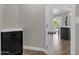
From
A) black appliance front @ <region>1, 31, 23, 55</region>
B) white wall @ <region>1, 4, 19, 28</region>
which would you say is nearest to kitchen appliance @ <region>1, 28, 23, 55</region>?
black appliance front @ <region>1, 31, 23, 55</region>

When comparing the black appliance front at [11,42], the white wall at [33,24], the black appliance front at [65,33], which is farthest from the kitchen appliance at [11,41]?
the black appliance front at [65,33]

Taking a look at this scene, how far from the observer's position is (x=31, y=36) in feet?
16.5

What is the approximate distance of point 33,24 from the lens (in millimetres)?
4949

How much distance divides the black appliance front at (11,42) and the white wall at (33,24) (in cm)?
71

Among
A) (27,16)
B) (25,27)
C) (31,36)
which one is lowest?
(31,36)

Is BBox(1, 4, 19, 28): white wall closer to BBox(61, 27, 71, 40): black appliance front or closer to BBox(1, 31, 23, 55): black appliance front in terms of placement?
BBox(1, 31, 23, 55): black appliance front

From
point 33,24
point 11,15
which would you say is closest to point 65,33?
point 33,24

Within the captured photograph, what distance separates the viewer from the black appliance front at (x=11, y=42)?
156 inches

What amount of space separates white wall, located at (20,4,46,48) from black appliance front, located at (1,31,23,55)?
71 centimetres

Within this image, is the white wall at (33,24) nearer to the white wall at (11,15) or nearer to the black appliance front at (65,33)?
the white wall at (11,15)

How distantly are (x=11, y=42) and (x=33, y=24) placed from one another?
1.18 m
